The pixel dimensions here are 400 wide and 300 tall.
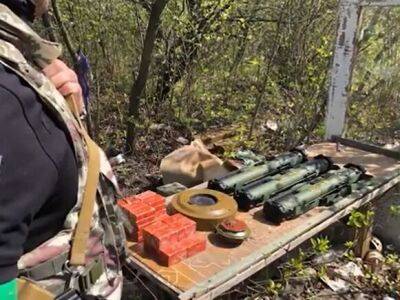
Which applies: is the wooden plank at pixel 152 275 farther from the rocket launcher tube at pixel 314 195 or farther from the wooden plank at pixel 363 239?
the wooden plank at pixel 363 239

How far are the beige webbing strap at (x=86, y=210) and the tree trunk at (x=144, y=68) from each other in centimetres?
316

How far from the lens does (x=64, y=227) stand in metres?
1.25

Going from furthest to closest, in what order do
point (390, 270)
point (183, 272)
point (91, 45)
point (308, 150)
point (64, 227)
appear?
point (91, 45) → point (308, 150) → point (390, 270) → point (183, 272) → point (64, 227)

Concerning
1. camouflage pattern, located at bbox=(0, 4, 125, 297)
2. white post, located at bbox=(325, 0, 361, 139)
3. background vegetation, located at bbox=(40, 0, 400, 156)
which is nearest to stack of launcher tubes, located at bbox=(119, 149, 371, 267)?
white post, located at bbox=(325, 0, 361, 139)

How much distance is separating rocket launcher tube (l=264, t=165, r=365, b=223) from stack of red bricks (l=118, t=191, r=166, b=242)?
2.34 feet

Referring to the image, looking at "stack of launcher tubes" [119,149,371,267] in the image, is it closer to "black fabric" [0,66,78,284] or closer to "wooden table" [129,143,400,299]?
"wooden table" [129,143,400,299]

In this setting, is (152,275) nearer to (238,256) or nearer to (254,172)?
(238,256)

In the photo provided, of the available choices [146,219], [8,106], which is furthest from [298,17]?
[8,106]

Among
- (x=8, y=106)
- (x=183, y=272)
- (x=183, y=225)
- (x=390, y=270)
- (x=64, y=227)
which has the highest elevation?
(x=8, y=106)

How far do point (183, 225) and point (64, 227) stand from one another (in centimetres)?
140

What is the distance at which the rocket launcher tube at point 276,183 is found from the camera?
10.2ft

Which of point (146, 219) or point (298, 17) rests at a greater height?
point (298, 17)

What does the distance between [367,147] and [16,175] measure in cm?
385

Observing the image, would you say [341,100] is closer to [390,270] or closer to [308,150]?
[308,150]
